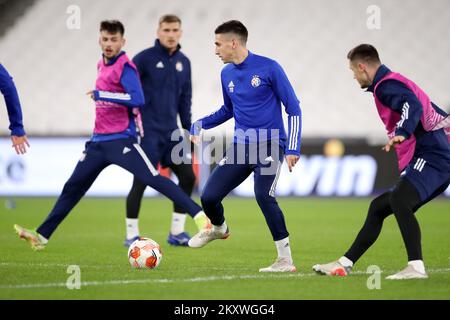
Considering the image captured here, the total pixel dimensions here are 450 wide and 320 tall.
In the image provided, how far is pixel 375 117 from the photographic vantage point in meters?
22.2

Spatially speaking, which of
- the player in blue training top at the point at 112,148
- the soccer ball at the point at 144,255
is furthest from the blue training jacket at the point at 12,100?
the soccer ball at the point at 144,255

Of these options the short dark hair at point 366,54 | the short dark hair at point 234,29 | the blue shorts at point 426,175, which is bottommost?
the blue shorts at point 426,175

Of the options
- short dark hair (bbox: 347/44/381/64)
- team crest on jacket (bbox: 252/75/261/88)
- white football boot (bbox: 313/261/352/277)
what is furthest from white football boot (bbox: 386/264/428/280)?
team crest on jacket (bbox: 252/75/261/88)

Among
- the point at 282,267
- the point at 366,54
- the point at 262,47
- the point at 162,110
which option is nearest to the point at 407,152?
the point at 366,54

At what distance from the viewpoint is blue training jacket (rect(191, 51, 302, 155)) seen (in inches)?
304

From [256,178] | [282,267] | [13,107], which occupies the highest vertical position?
[13,107]

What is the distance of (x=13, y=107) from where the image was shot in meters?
8.44

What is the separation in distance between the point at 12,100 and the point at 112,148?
127 centimetres

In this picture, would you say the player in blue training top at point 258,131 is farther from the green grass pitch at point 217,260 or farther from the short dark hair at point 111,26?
the short dark hair at point 111,26

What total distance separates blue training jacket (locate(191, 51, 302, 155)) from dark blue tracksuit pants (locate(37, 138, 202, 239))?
5.30ft

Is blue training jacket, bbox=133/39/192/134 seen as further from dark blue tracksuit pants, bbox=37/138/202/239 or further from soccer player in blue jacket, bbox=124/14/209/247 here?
dark blue tracksuit pants, bbox=37/138/202/239

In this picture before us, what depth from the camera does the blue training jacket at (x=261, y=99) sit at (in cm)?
772

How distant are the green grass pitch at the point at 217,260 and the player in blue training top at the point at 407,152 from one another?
0.26 m

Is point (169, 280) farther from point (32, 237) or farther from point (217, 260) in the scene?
point (32, 237)
